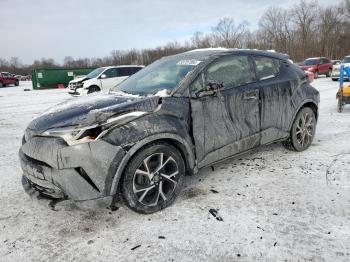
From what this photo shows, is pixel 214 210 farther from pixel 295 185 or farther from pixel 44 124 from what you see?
pixel 44 124

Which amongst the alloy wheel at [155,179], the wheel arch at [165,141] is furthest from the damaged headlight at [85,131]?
the alloy wheel at [155,179]

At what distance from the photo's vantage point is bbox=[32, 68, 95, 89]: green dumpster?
88.4 ft

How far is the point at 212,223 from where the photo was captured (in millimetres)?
3078

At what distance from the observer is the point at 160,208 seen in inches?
131

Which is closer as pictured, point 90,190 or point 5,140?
point 90,190

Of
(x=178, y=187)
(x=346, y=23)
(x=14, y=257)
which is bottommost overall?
(x=14, y=257)

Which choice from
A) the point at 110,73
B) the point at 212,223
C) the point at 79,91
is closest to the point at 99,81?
the point at 110,73

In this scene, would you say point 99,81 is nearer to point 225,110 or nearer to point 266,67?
point 266,67

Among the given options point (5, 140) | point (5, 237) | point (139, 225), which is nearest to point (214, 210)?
point (139, 225)

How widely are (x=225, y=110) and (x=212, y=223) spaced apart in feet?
4.48

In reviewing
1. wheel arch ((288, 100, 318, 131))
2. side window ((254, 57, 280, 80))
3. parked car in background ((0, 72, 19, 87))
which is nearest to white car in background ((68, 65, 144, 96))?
wheel arch ((288, 100, 318, 131))

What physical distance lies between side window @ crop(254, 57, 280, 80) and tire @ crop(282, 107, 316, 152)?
835 millimetres

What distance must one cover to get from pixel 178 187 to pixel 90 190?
3.26 feet

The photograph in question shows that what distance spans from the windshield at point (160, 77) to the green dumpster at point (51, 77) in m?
24.7
